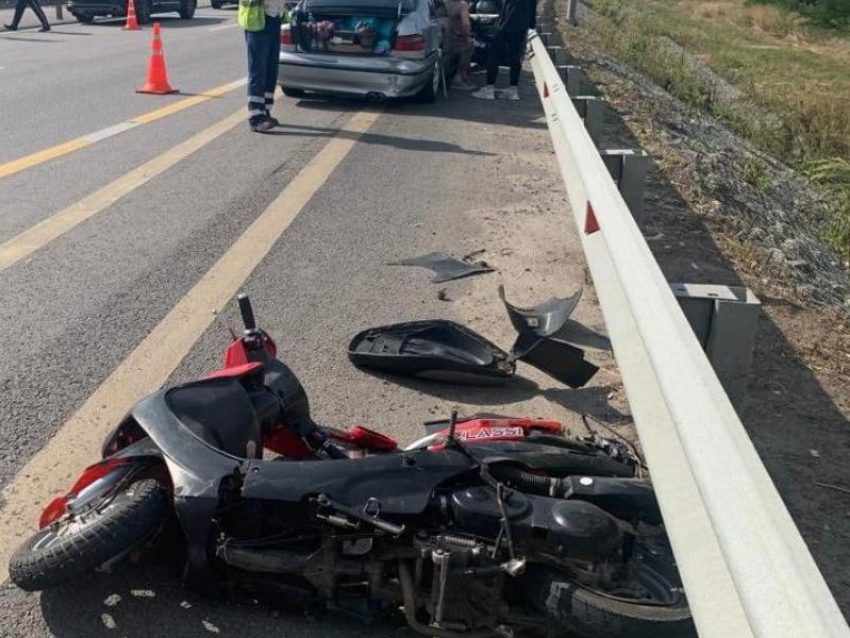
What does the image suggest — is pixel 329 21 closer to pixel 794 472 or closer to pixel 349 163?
pixel 349 163

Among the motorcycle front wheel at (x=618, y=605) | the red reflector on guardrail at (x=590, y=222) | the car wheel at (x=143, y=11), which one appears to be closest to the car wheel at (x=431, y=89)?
the red reflector on guardrail at (x=590, y=222)

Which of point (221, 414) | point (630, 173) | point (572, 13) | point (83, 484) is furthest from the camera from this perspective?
point (572, 13)

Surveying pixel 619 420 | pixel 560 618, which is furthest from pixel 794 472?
pixel 560 618

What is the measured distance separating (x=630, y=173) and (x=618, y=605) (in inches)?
147

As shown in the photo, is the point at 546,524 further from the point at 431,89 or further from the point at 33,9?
the point at 33,9

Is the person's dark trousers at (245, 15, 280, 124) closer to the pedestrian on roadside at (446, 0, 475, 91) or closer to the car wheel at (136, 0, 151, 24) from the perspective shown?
the pedestrian on roadside at (446, 0, 475, 91)

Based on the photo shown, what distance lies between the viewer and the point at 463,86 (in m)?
14.2

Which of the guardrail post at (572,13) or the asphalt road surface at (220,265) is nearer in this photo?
the asphalt road surface at (220,265)

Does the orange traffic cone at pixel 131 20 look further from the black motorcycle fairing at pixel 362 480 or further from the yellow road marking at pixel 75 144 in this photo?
the black motorcycle fairing at pixel 362 480

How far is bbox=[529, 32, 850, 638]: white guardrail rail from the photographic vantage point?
163cm

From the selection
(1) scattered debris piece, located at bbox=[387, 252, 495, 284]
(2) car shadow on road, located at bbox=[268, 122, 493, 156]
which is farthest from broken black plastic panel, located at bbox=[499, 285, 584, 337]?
(2) car shadow on road, located at bbox=[268, 122, 493, 156]

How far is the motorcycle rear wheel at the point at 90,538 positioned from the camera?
256 centimetres

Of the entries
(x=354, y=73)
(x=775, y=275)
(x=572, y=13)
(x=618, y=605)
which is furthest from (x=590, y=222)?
(x=572, y=13)

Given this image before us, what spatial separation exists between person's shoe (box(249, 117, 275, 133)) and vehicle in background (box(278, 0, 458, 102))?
5.94 feet
